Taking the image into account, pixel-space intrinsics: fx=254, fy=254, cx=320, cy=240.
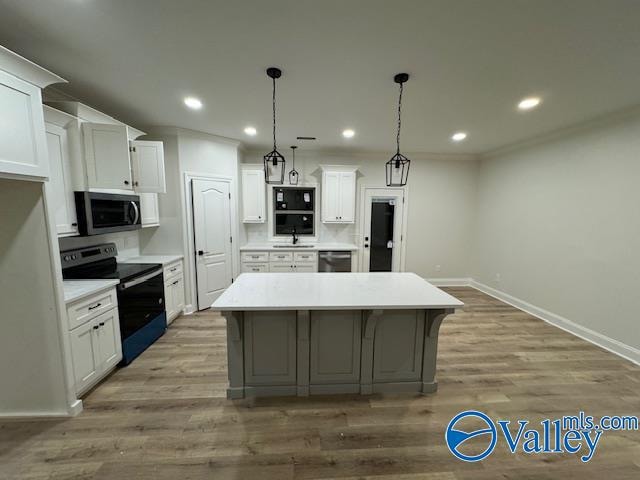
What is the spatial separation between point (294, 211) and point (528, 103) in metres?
3.61

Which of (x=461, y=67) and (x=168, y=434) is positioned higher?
(x=461, y=67)

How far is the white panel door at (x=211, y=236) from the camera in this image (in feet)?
12.3

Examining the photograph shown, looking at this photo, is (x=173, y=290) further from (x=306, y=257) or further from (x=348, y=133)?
(x=348, y=133)

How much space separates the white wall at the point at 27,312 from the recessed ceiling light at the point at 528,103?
4174 millimetres

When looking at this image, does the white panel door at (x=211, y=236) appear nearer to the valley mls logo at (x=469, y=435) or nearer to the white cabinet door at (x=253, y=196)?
the white cabinet door at (x=253, y=196)

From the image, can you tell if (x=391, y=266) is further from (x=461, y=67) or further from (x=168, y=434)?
(x=168, y=434)

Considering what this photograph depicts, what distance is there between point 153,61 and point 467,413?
144 inches

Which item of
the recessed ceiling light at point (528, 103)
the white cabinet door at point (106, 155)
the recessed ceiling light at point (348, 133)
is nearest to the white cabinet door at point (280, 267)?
the recessed ceiling light at point (348, 133)

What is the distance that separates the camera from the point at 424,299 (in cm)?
199

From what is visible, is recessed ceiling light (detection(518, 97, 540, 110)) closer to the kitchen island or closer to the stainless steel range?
the kitchen island

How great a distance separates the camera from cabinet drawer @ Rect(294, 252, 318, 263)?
4.47 meters

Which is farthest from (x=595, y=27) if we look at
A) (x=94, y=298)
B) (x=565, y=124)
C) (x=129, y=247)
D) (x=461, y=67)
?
(x=129, y=247)

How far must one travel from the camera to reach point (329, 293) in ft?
6.86

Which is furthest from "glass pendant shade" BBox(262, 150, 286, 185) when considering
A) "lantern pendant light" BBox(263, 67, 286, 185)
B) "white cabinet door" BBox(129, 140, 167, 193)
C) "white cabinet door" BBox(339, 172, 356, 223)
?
"white cabinet door" BBox(339, 172, 356, 223)
